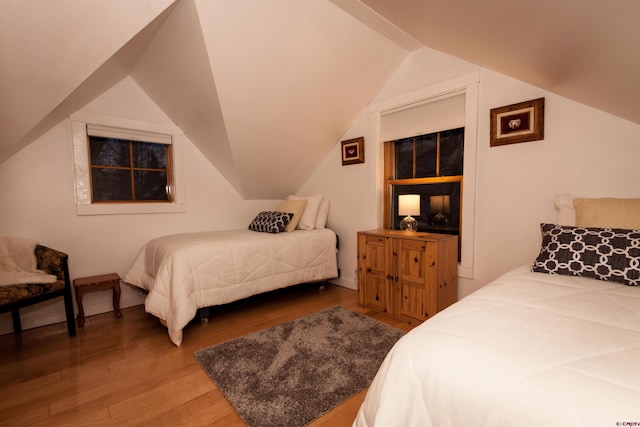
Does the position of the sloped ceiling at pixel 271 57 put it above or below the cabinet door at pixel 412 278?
above

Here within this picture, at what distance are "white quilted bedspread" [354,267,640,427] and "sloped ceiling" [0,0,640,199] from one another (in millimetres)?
1067

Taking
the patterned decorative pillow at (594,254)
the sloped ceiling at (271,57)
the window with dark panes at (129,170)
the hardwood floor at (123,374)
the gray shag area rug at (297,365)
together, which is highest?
the sloped ceiling at (271,57)

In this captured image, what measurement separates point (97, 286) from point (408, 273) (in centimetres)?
284

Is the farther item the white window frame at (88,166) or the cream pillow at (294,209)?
the cream pillow at (294,209)

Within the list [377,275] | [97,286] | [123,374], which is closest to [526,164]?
[377,275]

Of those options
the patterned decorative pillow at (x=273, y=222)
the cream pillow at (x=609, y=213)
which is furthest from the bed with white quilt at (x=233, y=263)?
the cream pillow at (x=609, y=213)

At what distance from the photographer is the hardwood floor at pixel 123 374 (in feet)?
4.79

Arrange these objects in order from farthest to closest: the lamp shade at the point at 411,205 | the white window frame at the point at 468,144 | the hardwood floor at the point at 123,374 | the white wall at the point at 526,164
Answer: the lamp shade at the point at 411,205
the white window frame at the point at 468,144
the white wall at the point at 526,164
the hardwood floor at the point at 123,374

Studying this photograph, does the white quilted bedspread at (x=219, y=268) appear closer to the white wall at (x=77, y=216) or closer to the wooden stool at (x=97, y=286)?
the wooden stool at (x=97, y=286)

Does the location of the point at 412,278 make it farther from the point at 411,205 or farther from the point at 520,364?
the point at 520,364

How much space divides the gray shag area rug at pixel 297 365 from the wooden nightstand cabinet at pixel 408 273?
257mm

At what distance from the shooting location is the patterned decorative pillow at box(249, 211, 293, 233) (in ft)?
10.6

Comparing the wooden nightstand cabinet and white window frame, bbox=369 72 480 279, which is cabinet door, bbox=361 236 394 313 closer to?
the wooden nightstand cabinet

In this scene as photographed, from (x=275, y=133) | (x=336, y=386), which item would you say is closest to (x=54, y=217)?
(x=275, y=133)
